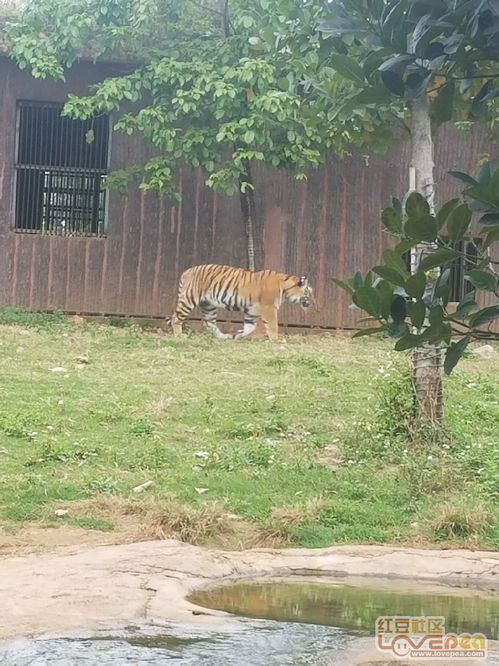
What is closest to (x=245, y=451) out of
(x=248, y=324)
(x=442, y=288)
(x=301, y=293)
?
(x=442, y=288)

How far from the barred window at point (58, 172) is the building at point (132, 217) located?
15mm

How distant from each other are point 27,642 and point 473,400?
5.90 meters

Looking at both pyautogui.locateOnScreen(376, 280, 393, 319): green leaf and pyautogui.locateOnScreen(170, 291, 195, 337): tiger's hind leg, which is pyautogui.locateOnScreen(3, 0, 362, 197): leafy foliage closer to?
pyautogui.locateOnScreen(170, 291, 195, 337): tiger's hind leg

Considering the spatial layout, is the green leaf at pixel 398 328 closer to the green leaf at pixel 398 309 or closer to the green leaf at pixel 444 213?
the green leaf at pixel 398 309

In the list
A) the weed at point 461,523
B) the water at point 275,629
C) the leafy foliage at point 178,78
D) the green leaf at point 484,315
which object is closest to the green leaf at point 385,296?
the green leaf at point 484,315

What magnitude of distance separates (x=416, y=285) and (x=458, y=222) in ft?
0.55

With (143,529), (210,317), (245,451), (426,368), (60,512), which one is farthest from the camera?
(210,317)

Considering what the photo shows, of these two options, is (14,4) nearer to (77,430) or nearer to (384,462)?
(77,430)

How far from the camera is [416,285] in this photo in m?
2.21

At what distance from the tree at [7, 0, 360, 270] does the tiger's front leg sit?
164cm

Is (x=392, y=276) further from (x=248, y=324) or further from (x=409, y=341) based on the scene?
(x=248, y=324)

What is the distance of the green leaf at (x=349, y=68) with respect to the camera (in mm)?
2658

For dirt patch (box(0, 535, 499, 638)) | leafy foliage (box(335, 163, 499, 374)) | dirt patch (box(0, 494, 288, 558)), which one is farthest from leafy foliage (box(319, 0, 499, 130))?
dirt patch (box(0, 494, 288, 558))

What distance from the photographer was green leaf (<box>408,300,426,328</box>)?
7.33 ft
